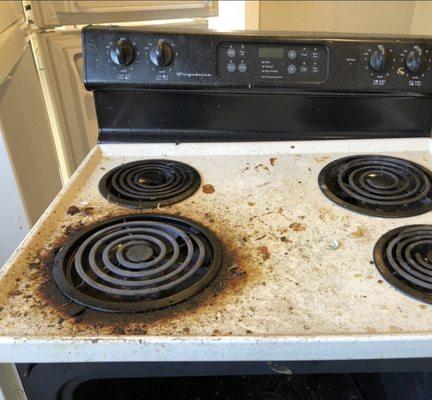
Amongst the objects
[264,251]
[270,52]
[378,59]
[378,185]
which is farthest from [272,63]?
[264,251]

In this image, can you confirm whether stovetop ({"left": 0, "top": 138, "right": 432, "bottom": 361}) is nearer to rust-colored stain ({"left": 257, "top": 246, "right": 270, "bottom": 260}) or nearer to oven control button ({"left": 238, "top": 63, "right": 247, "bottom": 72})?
rust-colored stain ({"left": 257, "top": 246, "right": 270, "bottom": 260})

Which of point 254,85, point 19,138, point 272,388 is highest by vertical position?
point 254,85

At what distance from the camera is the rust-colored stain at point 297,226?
0.77m

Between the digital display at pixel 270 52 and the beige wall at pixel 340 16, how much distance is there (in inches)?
25.5

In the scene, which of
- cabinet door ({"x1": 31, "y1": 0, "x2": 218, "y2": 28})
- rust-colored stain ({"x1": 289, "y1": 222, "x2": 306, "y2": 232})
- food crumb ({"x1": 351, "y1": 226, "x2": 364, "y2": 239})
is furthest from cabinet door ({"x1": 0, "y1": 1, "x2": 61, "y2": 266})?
food crumb ({"x1": 351, "y1": 226, "x2": 364, "y2": 239})

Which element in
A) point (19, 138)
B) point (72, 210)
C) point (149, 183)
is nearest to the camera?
point (72, 210)

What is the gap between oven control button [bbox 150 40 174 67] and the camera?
95 cm

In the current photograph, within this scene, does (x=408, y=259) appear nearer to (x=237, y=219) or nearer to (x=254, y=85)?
(x=237, y=219)

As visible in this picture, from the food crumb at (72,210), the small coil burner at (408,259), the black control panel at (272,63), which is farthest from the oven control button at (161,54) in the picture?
the small coil burner at (408,259)

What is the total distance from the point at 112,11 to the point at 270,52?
2.97ft

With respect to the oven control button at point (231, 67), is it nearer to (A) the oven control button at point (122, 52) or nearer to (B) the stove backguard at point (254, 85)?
(B) the stove backguard at point (254, 85)

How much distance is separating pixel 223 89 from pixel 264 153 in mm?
183

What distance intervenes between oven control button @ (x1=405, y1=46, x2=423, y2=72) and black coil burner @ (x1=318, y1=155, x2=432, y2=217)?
21 cm

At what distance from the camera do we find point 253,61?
3.21 ft
